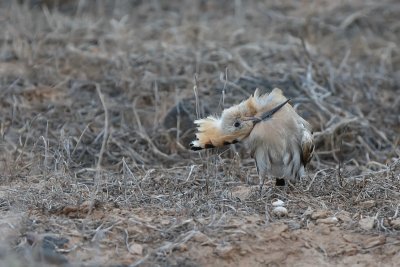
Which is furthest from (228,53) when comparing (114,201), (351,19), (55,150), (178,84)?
(114,201)

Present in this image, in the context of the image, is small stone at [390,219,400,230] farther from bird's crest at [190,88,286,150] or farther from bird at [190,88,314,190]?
bird's crest at [190,88,286,150]

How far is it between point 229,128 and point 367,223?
116 centimetres

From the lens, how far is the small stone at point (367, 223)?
5.92 metres

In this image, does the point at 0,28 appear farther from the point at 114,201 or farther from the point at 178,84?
the point at 114,201

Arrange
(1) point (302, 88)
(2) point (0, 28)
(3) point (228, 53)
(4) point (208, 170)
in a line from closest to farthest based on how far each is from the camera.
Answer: (4) point (208, 170) → (1) point (302, 88) → (3) point (228, 53) → (2) point (0, 28)

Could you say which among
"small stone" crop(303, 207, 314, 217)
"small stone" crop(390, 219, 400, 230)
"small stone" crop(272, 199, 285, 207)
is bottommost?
"small stone" crop(272, 199, 285, 207)

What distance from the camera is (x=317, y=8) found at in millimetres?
12125

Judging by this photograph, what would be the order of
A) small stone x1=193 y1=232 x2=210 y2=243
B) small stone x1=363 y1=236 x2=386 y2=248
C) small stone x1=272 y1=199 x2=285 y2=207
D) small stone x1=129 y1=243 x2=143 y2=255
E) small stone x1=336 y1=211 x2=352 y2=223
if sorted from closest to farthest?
small stone x1=129 y1=243 x2=143 y2=255 → small stone x1=193 y1=232 x2=210 y2=243 → small stone x1=363 y1=236 x2=386 y2=248 → small stone x1=336 y1=211 x2=352 y2=223 → small stone x1=272 y1=199 x2=285 y2=207

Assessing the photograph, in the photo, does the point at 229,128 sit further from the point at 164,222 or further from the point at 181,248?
the point at 181,248

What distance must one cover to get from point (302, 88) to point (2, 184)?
3.47 m

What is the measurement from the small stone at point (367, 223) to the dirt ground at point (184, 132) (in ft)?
0.05

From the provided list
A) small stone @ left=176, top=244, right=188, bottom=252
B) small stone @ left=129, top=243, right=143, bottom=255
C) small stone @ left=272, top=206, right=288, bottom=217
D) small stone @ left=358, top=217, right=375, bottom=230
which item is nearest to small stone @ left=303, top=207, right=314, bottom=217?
small stone @ left=272, top=206, right=288, bottom=217

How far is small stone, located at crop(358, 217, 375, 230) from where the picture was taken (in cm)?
592

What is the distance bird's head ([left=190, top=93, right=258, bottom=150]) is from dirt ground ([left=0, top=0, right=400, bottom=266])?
31 cm
